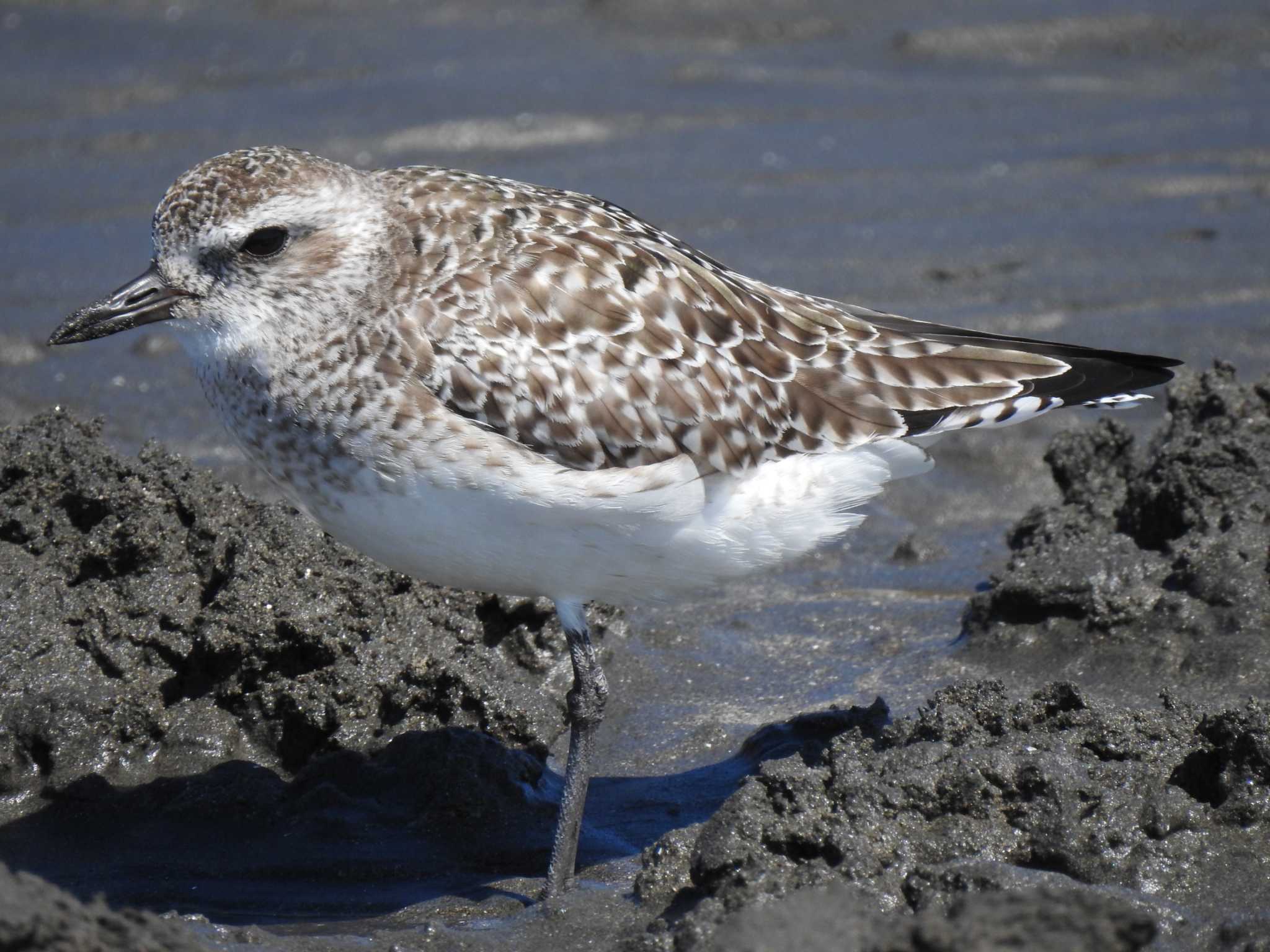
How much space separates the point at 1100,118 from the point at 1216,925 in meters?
10.5

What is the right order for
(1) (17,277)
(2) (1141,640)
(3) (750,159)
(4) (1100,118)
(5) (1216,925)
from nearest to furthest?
(5) (1216,925) < (2) (1141,640) < (1) (17,277) < (3) (750,159) < (4) (1100,118)

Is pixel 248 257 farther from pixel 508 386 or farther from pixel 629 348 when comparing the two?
pixel 629 348

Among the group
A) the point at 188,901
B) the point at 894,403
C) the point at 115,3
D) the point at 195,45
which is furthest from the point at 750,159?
the point at 188,901

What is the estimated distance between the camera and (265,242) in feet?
18.2

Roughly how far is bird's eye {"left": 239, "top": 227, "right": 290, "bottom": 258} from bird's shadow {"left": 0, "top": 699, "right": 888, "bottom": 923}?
197 centimetres

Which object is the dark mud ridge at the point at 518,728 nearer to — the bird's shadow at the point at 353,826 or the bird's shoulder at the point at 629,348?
the bird's shadow at the point at 353,826

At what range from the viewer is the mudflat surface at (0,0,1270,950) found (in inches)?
199

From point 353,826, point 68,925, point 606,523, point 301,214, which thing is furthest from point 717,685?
point 68,925

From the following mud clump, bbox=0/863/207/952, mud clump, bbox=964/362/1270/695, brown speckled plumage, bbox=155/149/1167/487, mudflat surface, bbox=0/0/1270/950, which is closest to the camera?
mud clump, bbox=0/863/207/952

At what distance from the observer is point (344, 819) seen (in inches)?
232

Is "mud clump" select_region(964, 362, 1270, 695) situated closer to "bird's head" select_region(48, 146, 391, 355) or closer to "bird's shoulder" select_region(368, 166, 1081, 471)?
"bird's shoulder" select_region(368, 166, 1081, 471)

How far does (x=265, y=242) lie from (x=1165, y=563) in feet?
13.6

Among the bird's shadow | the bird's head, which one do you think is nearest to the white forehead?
the bird's head

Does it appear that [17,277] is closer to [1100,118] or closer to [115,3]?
[115,3]
